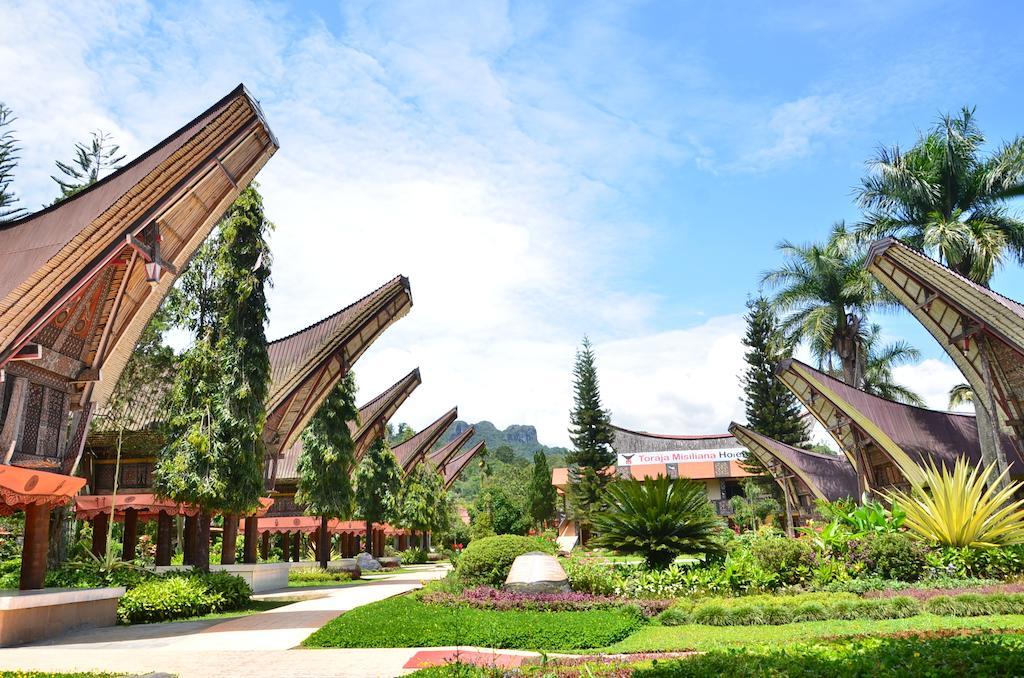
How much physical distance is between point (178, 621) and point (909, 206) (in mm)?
27090

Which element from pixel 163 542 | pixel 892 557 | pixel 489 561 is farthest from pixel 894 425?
pixel 163 542

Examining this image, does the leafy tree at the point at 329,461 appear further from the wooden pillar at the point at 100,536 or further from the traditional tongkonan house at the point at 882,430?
the traditional tongkonan house at the point at 882,430

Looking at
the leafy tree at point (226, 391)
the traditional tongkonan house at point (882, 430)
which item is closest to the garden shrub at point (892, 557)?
the traditional tongkonan house at point (882, 430)

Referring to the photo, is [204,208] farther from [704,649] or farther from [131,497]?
[704,649]

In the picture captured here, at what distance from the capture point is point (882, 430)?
86.6 feet

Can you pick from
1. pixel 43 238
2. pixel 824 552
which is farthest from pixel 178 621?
pixel 824 552

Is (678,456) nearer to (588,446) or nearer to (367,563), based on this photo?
(588,446)

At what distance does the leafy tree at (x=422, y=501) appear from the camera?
40.0 metres

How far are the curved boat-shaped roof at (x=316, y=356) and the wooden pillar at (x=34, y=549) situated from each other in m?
8.63

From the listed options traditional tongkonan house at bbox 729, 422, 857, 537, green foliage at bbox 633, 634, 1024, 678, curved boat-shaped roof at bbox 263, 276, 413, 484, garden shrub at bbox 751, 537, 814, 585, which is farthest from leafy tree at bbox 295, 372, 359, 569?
green foliage at bbox 633, 634, 1024, 678

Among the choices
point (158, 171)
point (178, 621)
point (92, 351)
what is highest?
point (158, 171)

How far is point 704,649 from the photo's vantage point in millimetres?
8398

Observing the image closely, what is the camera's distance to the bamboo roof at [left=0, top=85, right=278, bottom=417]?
11570mm

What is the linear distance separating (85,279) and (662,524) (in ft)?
38.3
